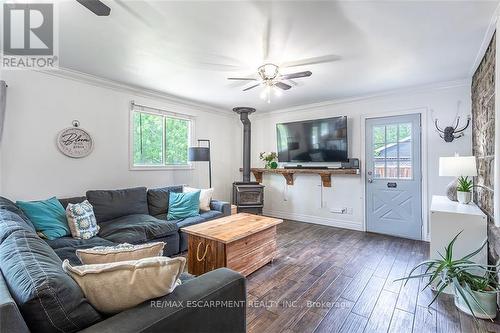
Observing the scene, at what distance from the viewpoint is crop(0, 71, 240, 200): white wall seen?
277 cm

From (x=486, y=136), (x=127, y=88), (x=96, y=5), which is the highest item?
(x=127, y=88)

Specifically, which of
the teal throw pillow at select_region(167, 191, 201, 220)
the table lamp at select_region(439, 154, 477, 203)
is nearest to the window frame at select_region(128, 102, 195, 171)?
the teal throw pillow at select_region(167, 191, 201, 220)

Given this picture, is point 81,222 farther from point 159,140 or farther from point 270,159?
point 270,159

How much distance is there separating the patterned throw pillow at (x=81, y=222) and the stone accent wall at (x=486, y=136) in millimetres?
3849

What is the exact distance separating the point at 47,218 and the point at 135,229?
2.79ft

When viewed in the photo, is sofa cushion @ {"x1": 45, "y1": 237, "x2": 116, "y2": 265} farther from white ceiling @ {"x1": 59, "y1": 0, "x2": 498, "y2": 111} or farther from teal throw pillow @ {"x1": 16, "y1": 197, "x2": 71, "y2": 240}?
white ceiling @ {"x1": 59, "y1": 0, "x2": 498, "y2": 111}

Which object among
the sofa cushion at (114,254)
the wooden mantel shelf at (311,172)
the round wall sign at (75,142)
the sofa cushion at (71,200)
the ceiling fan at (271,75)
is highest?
the ceiling fan at (271,75)

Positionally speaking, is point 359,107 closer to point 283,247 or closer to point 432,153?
point 432,153

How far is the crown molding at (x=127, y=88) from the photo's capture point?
10.2ft

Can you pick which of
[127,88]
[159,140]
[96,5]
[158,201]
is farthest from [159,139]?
[96,5]

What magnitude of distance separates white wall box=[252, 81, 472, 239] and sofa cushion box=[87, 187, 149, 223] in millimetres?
2921

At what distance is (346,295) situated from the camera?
228 cm

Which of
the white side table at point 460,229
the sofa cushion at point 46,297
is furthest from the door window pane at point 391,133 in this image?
the sofa cushion at point 46,297

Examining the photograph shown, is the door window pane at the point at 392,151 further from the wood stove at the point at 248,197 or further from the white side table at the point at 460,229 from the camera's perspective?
the wood stove at the point at 248,197
